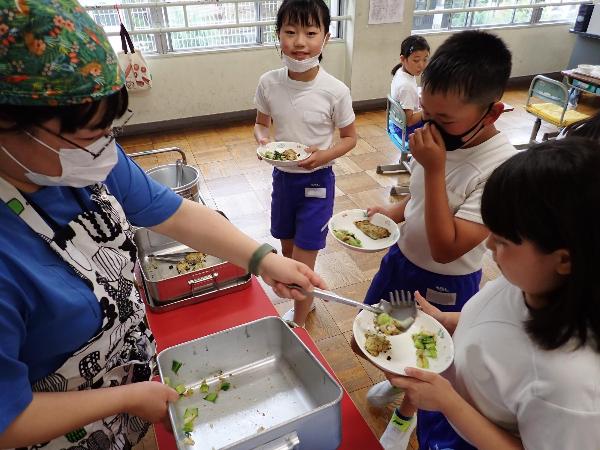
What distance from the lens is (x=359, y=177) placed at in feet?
12.3

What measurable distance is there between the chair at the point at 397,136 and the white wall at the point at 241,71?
1686 mm

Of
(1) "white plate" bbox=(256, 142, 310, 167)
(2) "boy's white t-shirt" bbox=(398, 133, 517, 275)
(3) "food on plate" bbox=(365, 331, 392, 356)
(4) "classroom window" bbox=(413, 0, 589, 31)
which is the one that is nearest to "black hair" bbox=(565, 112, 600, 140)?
(2) "boy's white t-shirt" bbox=(398, 133, 517, 275)

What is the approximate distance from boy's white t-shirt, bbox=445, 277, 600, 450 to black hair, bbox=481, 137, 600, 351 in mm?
40

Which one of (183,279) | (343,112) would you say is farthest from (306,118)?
(183,279)

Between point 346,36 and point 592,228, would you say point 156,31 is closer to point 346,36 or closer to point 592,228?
point 346,36

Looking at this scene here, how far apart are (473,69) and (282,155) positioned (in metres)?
0.95

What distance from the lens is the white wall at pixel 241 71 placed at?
14.8ft

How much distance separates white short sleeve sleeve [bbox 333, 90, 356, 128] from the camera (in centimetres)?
190

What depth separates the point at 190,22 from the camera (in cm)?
437

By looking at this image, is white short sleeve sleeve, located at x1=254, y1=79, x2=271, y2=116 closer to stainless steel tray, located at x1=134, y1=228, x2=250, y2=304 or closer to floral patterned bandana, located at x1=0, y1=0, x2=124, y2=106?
stainless steel tray, located at x1=134, y1=228, x2=250, y2=304

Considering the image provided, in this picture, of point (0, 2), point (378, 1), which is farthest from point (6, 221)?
point (378, 1)

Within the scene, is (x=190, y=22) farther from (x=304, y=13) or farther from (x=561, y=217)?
(x=561, y=217)

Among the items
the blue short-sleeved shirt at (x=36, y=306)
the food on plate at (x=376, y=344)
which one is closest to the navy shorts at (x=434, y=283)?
the food on plate at (x=376, y=344)

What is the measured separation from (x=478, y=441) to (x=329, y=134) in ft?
4.83
